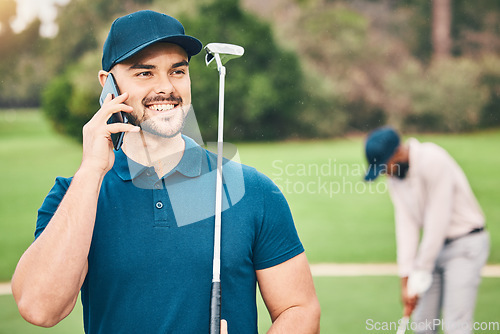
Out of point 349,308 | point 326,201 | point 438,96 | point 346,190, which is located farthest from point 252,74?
point 349,308

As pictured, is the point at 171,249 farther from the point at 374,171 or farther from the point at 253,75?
the point at 253,75

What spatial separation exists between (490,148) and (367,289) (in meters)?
22.6

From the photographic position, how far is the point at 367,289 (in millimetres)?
7199

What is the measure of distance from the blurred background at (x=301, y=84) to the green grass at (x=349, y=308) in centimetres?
1179

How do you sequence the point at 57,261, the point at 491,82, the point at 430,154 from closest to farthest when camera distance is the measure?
the point at 57,261 → the point at 430,154 → the point at 491,82

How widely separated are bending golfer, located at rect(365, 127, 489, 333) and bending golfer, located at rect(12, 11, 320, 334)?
2.14 meters

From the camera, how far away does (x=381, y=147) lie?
432cm

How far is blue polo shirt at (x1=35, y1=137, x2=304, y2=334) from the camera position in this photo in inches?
68.2

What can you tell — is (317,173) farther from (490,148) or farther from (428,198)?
(428,198)

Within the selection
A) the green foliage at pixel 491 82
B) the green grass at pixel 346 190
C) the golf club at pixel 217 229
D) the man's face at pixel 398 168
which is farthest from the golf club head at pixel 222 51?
the green foliage at pixel 491 82

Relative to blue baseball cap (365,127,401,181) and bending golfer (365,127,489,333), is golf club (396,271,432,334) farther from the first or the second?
blue baseball cap (365,127,401,181)

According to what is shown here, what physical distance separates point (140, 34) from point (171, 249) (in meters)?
0.69

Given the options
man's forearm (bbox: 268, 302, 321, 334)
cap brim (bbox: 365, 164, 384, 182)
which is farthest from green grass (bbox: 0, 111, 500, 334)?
man's forearm (bbox: 268, 302, 321, 334)

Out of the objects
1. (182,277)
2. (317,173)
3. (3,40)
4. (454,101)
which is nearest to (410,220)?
(182,277)
